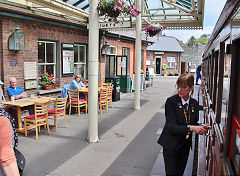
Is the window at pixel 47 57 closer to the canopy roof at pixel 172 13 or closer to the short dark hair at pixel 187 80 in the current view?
the canopy roof at pixel 172 13

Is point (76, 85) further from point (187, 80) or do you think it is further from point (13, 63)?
point (187, 80)

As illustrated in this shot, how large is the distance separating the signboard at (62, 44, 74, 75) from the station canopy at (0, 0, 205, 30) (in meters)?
1.07

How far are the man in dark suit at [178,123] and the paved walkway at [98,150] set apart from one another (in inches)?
59.7

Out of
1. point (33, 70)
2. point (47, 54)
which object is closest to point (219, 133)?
point (33, 70)

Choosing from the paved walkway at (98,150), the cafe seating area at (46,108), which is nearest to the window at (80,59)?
the cafe seating area at (46,108)

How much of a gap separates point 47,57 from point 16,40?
5.97ft

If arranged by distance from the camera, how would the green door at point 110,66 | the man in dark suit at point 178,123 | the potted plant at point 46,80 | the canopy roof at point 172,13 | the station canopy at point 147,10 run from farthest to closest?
1. the green door at point 110,66
2. the canopy roof at point 172,13
3. the potted plant at point 46,80
4. the station canopy at point 147,10
5. the man in dark suit at point 178,123

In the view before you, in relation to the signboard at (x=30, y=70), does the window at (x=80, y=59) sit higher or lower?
higher

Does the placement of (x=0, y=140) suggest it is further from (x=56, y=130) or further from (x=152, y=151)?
(x=56, y=130)

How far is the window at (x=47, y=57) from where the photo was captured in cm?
910

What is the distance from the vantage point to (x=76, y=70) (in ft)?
36.9

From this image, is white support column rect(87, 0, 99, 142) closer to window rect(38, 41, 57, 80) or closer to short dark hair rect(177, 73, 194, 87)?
short dark hair rect(177, 73, 194, 87)

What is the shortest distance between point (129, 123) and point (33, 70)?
3.72 metres

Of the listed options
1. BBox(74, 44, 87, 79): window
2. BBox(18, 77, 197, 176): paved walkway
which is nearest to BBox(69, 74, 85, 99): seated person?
BBox(18, 77, 197, 176): paved walkway
